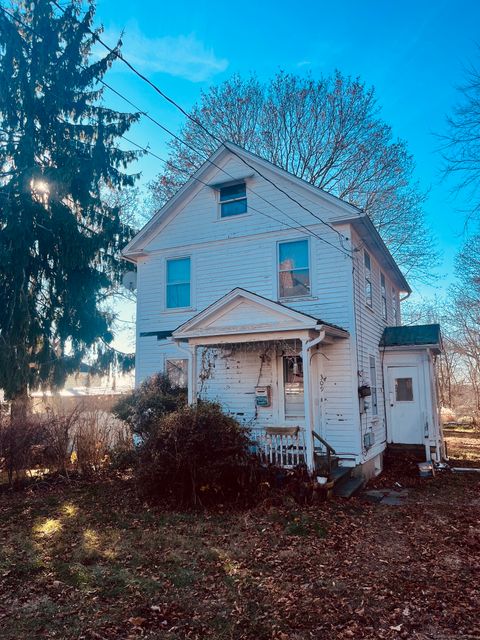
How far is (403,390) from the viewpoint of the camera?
12477mm

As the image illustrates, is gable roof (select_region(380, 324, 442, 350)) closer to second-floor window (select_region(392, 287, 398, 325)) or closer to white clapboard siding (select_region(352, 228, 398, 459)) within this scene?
white clapboard siding (select_region(352, 228, 398, 459))

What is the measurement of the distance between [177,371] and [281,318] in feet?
14.3

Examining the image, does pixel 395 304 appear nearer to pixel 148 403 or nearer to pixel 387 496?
pixel 387 496

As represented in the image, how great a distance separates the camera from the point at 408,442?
12266mm

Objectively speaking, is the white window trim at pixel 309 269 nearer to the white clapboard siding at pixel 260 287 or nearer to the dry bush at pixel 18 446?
the white clapboard siding at pixel 260 287

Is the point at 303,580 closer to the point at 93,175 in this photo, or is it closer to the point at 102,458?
the point at 102,458

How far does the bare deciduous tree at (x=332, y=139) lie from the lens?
20.1m

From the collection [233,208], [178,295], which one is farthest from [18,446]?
[233,208]

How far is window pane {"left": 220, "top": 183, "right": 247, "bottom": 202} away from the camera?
39.6 ft

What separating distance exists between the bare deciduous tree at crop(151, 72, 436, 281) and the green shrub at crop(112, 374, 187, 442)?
1321 centimetres

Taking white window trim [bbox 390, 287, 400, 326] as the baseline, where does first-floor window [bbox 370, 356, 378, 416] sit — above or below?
below

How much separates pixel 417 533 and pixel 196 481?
3.58 meters

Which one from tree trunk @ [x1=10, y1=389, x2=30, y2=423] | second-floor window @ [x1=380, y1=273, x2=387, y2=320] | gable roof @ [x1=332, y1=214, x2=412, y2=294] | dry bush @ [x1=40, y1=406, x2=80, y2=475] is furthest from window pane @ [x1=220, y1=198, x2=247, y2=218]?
tree trunk @ [x1=10, y1=389, x2=30, y2=423]

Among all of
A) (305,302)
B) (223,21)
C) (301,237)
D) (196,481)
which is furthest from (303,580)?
(223,21)
